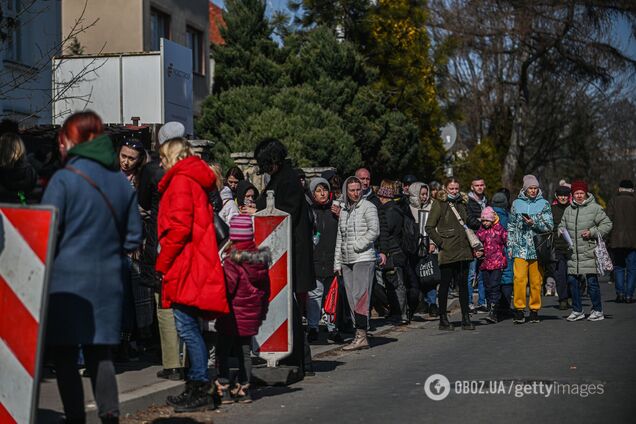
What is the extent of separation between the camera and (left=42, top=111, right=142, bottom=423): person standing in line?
675 cm

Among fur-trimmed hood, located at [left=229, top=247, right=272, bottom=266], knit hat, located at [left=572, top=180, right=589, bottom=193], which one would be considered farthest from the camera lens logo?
knit hat, located at [left=572, top=180, right=589, bottom=193]

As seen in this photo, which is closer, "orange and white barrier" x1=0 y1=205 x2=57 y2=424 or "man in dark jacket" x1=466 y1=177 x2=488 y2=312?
"orange and white barrier" x1=0 y1=205 x2=57 y2=424

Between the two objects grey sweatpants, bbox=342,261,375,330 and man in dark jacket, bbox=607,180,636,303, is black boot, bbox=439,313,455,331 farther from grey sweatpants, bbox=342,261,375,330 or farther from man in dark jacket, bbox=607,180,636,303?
man in dark jacket, bbox=607,180,636,303

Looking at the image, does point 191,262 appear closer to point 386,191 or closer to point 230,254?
point 230,254

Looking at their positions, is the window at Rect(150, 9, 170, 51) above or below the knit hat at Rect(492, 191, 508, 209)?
above

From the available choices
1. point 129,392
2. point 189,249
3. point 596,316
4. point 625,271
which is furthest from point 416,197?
point 189,249

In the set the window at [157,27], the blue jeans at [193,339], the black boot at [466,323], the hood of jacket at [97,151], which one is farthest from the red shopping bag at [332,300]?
the window at [157,27]

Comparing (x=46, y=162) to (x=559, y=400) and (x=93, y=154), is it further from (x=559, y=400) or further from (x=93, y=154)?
(x=559, y=400)

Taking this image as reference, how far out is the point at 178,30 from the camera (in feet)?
110

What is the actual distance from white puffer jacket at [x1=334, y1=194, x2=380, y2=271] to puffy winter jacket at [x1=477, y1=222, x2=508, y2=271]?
426cm

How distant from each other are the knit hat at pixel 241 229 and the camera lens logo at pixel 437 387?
1.93 m

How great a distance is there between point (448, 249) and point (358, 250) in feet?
8.77

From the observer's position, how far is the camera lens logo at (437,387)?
9297mm

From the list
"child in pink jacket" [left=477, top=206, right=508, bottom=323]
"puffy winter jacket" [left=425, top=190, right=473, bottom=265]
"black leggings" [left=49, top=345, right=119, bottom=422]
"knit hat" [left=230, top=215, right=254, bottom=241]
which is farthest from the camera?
"child in pink jacket" [left=477, top=206, right=508, bottom=323]
